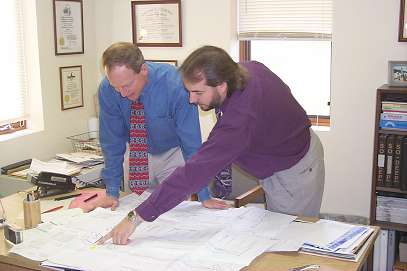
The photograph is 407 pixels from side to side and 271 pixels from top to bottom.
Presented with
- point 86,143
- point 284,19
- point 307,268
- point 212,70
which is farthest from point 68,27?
point 307,268

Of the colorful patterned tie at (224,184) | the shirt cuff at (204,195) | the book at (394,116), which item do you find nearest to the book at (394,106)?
the book at (394,116)

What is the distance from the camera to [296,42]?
384cm

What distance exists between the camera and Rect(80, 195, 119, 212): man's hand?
7.38 feet

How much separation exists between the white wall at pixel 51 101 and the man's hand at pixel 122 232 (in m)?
1.79

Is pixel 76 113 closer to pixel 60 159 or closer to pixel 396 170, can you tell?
pixel 60 159

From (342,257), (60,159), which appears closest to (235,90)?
(342,257)

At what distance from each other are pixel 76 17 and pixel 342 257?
2.95 m

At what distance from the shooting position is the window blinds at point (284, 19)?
3.59 meters

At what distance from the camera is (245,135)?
1.81m

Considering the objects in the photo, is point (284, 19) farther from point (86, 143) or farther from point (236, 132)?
point (236, 132)

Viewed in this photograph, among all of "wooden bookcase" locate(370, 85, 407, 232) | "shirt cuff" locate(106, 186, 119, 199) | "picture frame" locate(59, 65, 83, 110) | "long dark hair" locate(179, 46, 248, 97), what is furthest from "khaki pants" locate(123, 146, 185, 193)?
"picture frame" locate(59, 65, 83, 110)

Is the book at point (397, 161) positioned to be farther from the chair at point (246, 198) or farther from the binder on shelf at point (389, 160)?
the chair at point (246, 198)

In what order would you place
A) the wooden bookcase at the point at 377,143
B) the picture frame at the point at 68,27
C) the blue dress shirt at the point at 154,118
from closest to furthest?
the blue dress shirt at the point at 154,118 → the wooden bookcase at the point at 377,143 → the picture frame at the point at 68,27

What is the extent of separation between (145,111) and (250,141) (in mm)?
692
